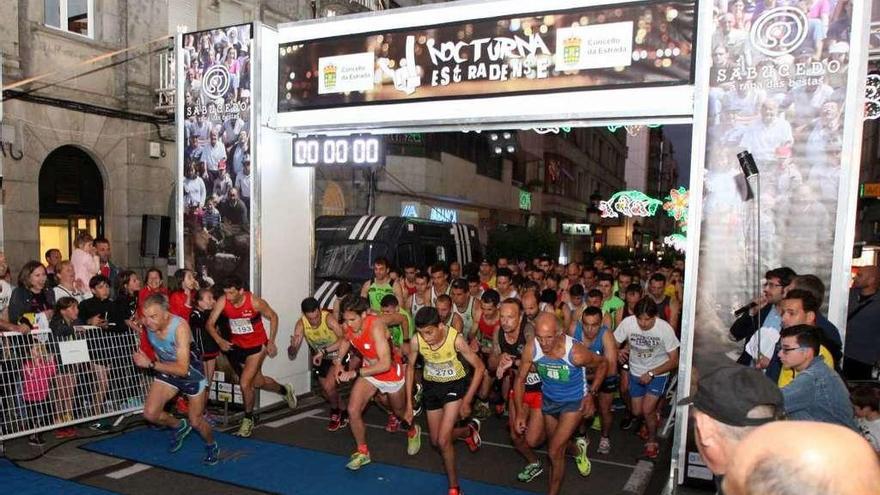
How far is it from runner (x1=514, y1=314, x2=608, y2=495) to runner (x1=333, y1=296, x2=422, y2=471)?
1.48 m

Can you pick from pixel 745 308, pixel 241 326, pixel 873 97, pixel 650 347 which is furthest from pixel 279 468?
pixel 873 97

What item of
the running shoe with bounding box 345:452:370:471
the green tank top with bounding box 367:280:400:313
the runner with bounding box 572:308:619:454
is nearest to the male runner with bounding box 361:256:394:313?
the green tank top with bounding box 367:280:400:313

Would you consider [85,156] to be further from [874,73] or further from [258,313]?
[874,73]

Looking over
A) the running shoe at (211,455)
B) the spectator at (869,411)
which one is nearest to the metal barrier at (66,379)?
the running shoe at (211,455)

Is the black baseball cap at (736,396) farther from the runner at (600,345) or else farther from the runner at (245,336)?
the runner at (245,336)

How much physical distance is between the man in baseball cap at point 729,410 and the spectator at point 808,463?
2.41ft

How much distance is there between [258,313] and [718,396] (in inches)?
246

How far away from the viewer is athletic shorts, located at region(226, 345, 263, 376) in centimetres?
755

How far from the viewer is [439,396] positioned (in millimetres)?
5941

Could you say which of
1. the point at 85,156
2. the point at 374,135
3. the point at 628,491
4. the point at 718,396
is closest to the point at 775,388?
the point at 718,396

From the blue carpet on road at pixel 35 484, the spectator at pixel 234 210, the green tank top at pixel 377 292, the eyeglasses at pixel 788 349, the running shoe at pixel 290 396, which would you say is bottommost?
the blue carpet on road at pixel 35 484

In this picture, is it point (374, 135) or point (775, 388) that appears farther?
point (374, 135)

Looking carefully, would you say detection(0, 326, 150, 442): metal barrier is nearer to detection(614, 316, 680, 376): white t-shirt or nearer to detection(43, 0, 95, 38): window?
detection(614, 316, 680, 376): white t-shirt

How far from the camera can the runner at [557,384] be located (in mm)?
5488
